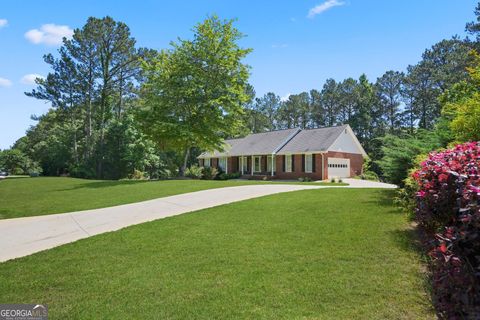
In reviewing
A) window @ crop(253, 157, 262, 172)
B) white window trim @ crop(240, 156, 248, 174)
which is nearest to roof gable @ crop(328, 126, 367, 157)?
window @ crop(253, 157, 262, 172)

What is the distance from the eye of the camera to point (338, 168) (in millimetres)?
25656

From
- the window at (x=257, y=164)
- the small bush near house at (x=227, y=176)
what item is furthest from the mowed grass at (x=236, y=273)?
the window at (x=257, y=164)


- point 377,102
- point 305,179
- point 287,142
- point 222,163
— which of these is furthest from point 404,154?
point 377,102

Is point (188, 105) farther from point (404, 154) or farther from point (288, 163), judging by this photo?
point (404, 154)

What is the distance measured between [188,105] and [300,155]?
1010 cm

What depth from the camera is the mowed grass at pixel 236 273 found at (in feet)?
11.6

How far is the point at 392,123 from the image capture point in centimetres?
4700

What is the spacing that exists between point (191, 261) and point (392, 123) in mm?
48923

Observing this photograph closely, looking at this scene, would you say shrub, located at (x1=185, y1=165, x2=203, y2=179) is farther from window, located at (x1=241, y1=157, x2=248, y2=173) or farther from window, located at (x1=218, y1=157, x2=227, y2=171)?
window, located at (x1=241, y1=157, x2=248, y2=173)

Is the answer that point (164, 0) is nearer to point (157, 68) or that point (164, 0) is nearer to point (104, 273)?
point (104, 273)

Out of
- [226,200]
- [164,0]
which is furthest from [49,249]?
[164,0]

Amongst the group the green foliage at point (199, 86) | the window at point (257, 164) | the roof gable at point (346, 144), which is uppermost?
the green foliage at point (199, 86)

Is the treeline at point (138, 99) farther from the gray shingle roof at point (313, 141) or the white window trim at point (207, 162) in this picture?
the gray shingle roof at point (313, 141)

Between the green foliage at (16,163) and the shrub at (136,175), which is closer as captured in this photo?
the shrub at (136,175)
